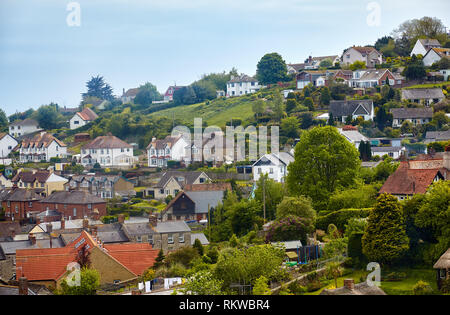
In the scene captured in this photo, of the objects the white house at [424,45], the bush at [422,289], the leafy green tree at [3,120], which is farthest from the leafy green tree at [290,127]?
the leafy green tree at [3,120]

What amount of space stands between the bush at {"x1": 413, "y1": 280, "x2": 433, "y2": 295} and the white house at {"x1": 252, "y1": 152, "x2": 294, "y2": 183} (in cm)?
2180

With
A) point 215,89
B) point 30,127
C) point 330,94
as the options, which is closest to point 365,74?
point 330,94

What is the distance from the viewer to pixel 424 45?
5591 cm

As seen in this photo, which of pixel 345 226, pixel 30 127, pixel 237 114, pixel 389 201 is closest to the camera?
pixel 389 201

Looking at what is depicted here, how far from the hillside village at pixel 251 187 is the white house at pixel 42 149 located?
17 centimetres

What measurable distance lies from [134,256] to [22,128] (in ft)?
149

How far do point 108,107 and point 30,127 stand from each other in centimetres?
1117

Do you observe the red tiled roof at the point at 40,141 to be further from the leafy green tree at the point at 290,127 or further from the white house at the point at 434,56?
the white house at the point at 434,56

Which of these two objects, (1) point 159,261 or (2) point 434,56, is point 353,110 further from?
(1) point 159,261
